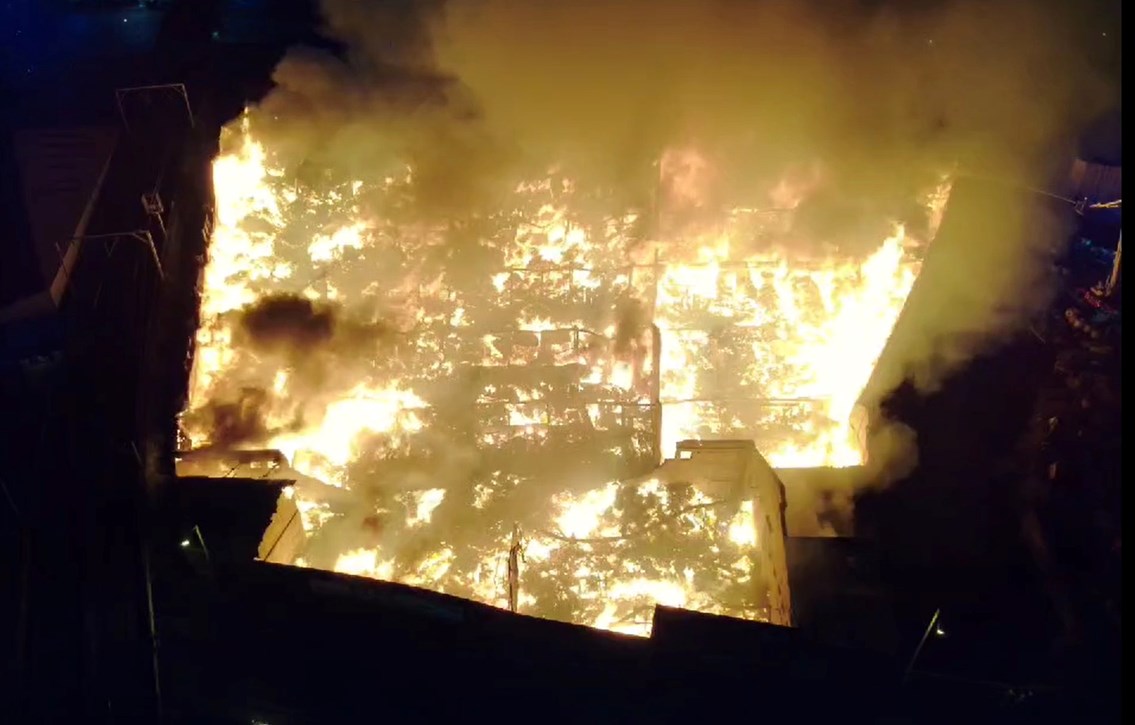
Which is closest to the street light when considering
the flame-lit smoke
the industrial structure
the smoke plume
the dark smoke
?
the industrial structure

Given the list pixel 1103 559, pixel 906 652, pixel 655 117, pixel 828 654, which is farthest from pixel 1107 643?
pixel 655 117

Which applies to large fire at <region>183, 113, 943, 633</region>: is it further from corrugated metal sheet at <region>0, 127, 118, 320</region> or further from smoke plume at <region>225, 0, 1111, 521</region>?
corrugated metal sheet at <region>0, 127, 118, 320</region>

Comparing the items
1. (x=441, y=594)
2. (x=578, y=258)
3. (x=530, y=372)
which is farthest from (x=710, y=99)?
(x=441, y=594)

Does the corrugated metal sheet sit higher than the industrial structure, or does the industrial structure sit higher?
the corrugated metal sheet

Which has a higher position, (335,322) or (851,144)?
(851,144)

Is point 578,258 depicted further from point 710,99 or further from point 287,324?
point 287,324

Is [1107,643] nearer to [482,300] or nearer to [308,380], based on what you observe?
[482,300]
